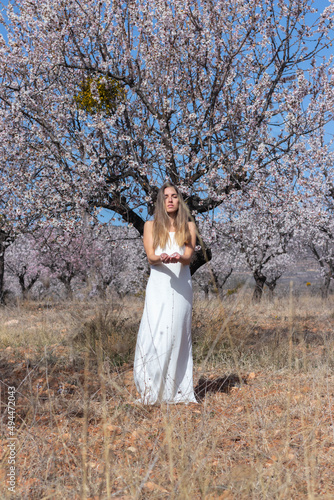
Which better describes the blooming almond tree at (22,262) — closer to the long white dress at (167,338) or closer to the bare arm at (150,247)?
the bare arm at (150,247)

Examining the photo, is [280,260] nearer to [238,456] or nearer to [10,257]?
[10,257]

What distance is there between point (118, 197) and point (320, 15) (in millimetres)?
4384

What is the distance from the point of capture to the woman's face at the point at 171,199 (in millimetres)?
4404

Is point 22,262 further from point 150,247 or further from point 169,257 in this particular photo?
point 169,257

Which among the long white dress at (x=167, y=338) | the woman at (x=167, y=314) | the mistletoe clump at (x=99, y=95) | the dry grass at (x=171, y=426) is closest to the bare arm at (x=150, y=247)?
the woman at (x=167, y=314)

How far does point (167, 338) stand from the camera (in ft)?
13.6

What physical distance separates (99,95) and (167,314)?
4003 mm

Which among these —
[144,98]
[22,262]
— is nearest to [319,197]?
[144,98]

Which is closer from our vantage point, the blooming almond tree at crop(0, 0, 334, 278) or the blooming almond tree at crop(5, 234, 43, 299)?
the blooming almond tree at crop(0, 0, 334, 278)

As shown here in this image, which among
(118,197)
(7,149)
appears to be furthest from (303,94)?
(7,149)

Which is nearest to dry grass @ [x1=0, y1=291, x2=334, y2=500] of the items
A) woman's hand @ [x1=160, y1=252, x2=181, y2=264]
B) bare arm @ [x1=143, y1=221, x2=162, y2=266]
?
woman's hand @ [x1=160, y1=252, x2=181, y2=264]

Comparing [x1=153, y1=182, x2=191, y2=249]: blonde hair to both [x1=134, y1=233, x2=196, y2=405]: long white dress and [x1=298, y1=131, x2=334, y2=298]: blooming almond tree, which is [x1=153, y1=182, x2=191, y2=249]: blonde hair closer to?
[x1=134, y1=233, x2=196, y2=405]: long white dress

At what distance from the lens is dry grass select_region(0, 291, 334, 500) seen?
245cm

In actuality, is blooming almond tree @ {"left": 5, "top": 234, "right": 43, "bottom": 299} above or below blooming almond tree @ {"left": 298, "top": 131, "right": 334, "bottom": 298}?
below
